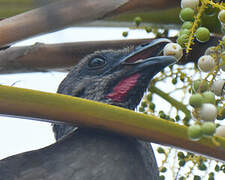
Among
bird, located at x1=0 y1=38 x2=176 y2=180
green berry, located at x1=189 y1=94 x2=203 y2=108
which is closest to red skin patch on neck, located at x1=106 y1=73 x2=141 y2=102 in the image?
bird, located at x1=0 y1=38 x2=176 y2=180

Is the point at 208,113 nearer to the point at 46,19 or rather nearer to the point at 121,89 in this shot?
the point at 46,19

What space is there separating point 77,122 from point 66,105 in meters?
0.07

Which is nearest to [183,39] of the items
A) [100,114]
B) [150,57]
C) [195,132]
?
[100,114]

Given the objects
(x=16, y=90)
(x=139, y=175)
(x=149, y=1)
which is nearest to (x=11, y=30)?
(x=16, y=90)

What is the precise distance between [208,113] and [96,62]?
1.15 meters

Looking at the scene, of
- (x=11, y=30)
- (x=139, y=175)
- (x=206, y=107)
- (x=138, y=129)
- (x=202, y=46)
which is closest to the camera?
(x=206, y=107)

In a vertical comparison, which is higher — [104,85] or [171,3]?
[171,3]

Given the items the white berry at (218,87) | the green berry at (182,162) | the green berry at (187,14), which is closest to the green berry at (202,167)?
the green berry at (182,162)

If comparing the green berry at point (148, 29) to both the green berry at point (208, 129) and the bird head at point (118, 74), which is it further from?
the green berry at point (208, 129)

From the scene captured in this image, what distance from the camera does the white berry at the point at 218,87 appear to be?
1381 mm

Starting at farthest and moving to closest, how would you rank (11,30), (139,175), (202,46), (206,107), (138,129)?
(202,46) < (139,175) < (11,30) < (138,129) < (206,107)

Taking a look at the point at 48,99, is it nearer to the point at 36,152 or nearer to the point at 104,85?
the point at 36,152

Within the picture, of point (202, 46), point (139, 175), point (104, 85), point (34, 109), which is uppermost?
point (34, 109)

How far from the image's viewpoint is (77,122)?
133cm
